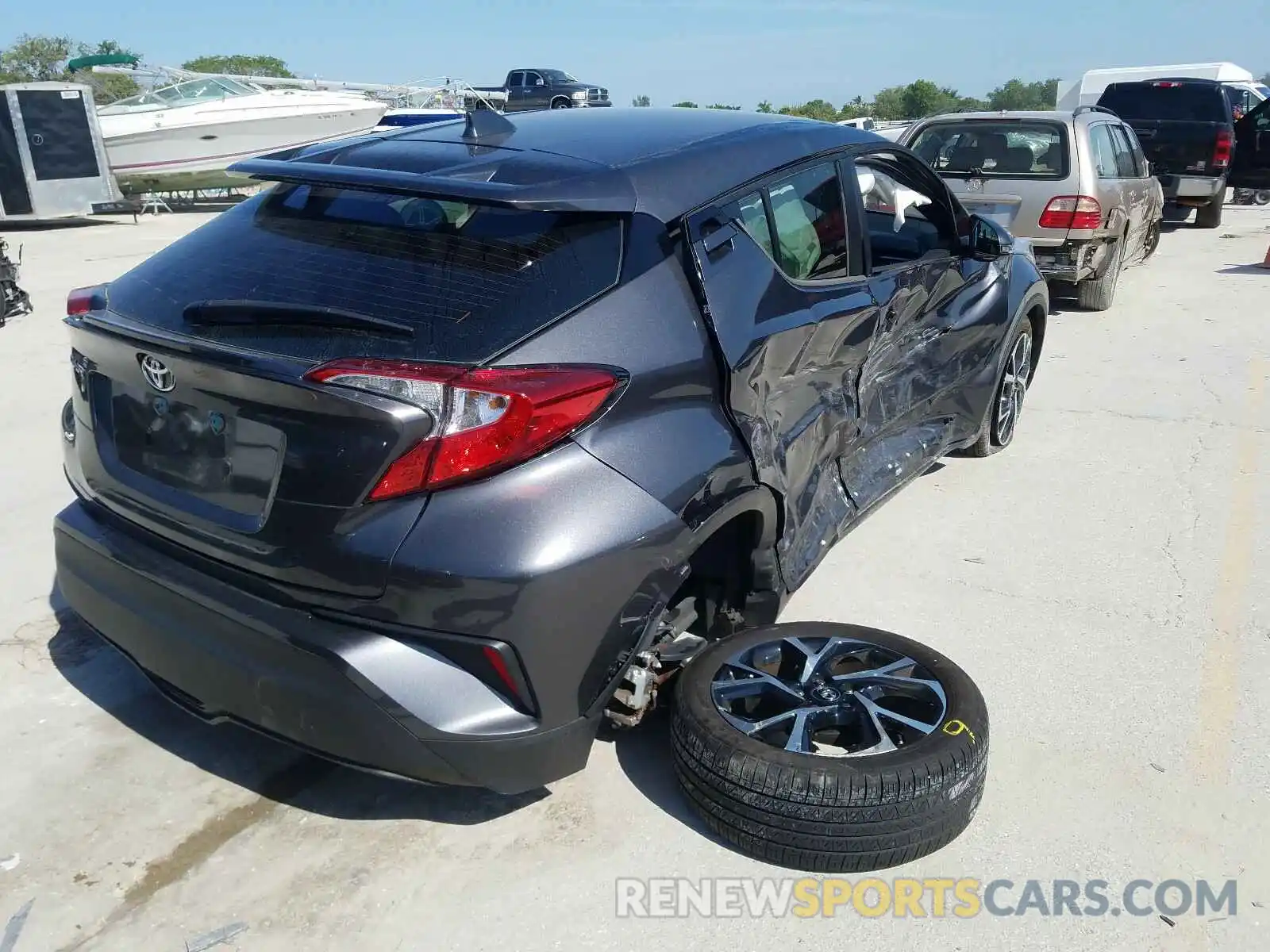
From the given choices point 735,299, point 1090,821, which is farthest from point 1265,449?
point 735,299

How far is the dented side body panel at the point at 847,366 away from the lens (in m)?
2.87

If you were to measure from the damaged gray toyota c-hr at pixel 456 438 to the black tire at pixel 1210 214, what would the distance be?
14.7m

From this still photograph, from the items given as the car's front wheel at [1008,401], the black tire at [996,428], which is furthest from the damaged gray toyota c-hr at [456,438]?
the car's front wheel at [1008,401]

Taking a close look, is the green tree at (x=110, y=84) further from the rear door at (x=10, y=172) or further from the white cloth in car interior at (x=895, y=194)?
the white cloth in car interior at (x=895, y=194)

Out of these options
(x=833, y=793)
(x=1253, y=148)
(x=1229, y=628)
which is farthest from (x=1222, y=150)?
(x=833, y=793)

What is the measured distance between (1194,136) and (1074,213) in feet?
25.6

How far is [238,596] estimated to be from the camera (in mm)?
2426

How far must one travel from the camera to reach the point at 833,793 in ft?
8.02

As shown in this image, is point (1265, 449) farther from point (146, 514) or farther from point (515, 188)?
point (146, 514)

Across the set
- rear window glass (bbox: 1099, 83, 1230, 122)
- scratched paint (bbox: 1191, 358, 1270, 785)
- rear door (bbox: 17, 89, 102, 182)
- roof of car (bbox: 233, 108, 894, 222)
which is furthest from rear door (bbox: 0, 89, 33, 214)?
scratched paint (bbox: 1191, 358, 1270, 785)

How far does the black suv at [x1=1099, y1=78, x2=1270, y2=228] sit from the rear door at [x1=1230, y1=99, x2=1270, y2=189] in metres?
0.01

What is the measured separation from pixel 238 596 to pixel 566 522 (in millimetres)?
786

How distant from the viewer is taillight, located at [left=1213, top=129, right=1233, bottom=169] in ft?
47.4

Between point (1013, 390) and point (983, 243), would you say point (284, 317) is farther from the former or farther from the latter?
point (1013, 390)
